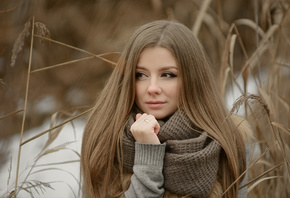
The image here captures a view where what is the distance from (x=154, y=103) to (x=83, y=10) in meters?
1.03

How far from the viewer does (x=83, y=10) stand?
2.17m

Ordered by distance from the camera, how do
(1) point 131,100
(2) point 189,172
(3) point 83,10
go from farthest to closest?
(3) point 83,10, (1) point 131,100, (2) point 189,172

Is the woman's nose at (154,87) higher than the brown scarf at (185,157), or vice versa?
the woman's nose at (154,87)

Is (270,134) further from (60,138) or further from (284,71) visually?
(60,138)

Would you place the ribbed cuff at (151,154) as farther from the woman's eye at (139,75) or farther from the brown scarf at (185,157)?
the woman's eye at (139,75)

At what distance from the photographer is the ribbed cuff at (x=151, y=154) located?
1.24 metres

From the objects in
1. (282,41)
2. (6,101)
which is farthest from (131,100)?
(282,41)

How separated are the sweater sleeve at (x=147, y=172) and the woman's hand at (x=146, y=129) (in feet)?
0.05

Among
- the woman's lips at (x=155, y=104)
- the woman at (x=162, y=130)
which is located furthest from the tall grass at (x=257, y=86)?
the woman's lips at (x=155, y=104)

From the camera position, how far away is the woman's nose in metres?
1.25

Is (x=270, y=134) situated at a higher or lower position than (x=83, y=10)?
lower

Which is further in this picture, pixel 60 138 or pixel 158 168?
pixel 60 138

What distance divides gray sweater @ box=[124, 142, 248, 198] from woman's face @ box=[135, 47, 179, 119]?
0.11 meters

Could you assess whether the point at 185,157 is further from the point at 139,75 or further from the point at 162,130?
the point at 139,75
